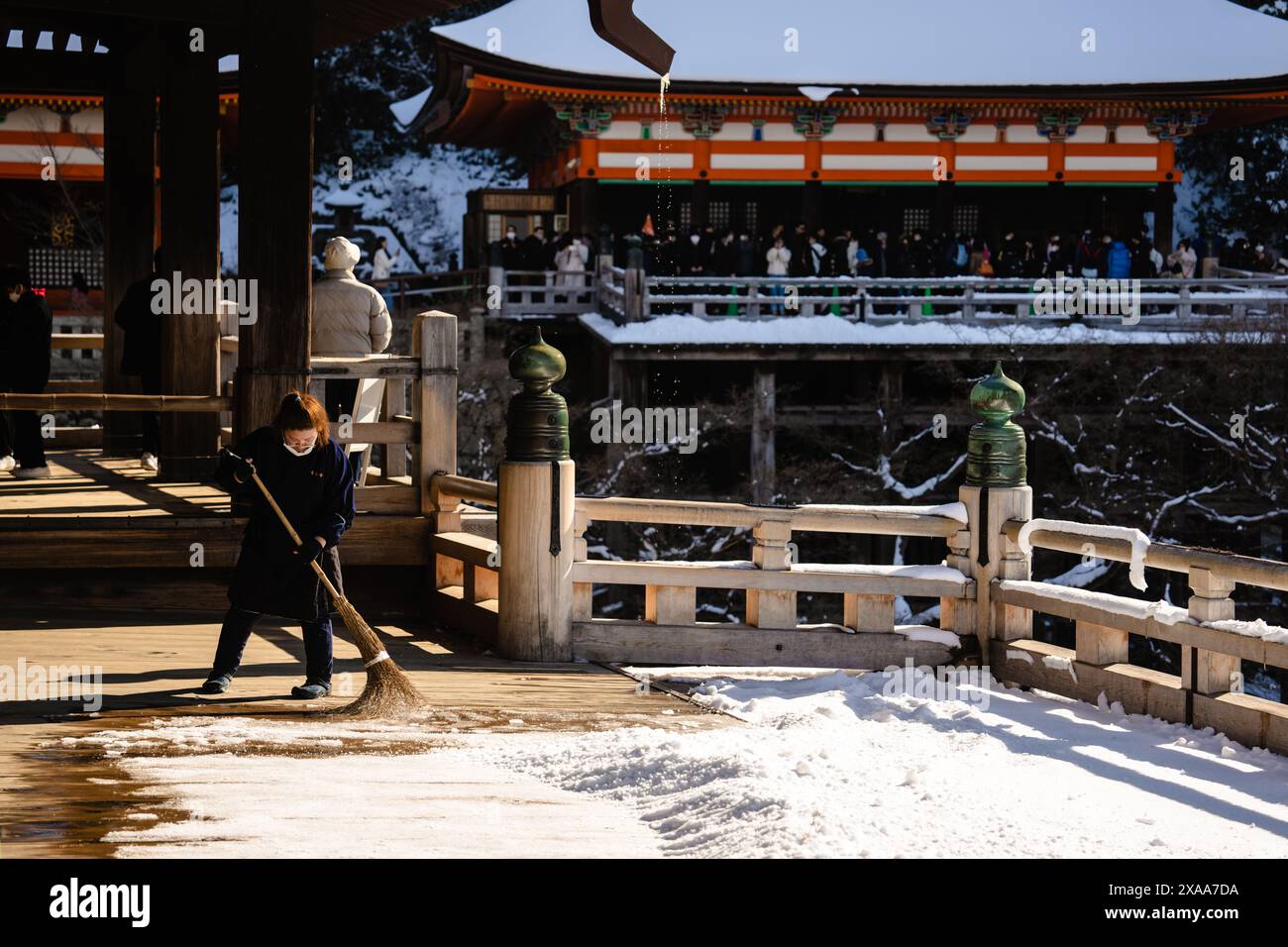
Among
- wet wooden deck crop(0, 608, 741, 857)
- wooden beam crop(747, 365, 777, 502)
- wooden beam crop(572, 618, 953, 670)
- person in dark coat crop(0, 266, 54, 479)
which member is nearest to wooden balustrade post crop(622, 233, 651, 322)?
wooden beam crop(747, 365, 777, 502)

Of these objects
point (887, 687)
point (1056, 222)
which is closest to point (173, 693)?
point (887, 687)

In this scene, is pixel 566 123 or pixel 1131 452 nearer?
pixel 1131 452

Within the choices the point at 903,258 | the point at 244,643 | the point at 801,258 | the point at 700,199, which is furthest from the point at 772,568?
the point at 700,199

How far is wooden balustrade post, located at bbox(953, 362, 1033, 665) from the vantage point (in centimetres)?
916

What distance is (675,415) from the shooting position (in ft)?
82.9

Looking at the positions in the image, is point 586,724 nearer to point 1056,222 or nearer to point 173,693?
point 173,693

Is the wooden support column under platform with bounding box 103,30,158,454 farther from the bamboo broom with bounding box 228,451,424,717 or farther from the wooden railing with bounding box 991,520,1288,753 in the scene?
the wooden railing with bounding box 991,520,1288,753

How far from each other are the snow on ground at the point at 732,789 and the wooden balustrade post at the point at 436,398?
2.79 metres

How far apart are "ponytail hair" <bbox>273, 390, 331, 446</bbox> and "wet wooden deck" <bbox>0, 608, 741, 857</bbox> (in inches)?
45.7

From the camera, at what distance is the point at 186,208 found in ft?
40.1

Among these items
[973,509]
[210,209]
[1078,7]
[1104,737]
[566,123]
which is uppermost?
[1078,7]

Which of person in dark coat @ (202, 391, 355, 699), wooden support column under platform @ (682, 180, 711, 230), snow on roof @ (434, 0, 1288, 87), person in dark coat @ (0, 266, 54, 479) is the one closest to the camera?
person in dark coat @ (202, 391, 355, 699)

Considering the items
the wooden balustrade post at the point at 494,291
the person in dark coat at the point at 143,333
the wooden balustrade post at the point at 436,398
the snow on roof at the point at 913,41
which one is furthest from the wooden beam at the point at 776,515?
the snow on roof at the point at 913,41

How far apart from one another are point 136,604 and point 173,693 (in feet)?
7.84
